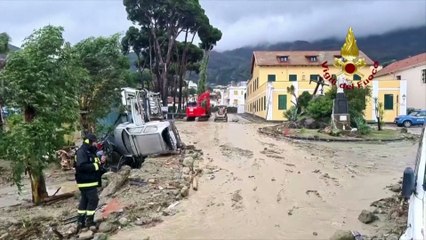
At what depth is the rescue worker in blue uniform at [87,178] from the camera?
8086mm

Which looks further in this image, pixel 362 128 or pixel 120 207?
pixel 362 128

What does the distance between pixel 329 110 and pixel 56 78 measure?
2130cm

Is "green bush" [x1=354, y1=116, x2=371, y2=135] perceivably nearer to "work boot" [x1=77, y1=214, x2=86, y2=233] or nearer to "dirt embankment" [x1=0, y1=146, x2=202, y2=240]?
"dirt embankment" [x1=0, y1=146, x2=202, y2=240]

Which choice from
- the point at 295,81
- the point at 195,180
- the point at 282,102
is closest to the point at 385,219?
the point at 195,180

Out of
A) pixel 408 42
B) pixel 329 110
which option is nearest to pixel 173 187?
pixel 329 110

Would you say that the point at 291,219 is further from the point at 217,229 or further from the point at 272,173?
the point at 272,173

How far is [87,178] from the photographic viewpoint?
26.8 feet

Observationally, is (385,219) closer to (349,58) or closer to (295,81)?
(349,58)

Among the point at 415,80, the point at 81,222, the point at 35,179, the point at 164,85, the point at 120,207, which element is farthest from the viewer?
the point at 415,80

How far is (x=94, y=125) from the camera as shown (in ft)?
60.0

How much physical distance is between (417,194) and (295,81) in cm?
4064

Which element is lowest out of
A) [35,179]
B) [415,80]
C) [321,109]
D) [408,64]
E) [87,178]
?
[35,179]

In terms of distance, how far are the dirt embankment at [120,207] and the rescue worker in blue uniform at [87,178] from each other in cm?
28

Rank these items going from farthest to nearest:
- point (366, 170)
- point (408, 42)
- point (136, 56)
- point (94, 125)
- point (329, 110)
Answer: point (408, 42) → point (136, 56) → point (329, 110) → point (94, 125) → point (366, 170)
